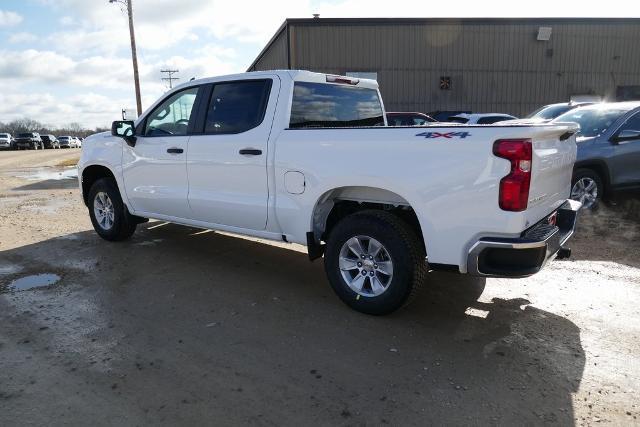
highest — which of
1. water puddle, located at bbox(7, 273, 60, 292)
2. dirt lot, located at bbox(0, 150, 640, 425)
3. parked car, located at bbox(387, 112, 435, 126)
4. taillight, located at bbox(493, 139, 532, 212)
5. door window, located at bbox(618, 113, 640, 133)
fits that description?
parked car, located at bbox(387, 112, 435, 126)

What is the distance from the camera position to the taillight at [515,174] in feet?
10.2

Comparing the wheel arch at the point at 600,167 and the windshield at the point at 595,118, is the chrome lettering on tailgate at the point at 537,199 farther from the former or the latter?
the windshield at the point at 595,118

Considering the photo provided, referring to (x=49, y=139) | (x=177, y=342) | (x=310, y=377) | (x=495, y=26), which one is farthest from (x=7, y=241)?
(x=49, y=139)

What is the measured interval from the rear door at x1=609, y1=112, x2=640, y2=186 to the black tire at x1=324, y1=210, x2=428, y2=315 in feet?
16.2

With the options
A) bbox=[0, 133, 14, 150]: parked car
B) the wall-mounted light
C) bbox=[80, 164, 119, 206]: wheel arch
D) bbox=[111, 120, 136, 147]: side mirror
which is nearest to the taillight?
bbox=[111, 120, 136, 147]: side mirror

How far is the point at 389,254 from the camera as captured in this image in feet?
12.3

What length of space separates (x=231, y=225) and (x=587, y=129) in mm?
5858

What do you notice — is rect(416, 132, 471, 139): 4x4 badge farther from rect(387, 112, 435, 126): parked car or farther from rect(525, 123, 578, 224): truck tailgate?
rect(387, 112, 435, 126): parked car

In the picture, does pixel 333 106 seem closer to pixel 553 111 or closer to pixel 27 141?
pixel 553 111

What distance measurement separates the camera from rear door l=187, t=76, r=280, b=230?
4.47 meters

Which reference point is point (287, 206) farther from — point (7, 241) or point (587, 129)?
point (587, 129)

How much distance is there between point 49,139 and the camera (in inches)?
2157

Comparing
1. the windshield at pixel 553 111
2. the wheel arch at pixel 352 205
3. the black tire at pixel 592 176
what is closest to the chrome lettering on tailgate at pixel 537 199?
the wheel arch at pixel 352 205

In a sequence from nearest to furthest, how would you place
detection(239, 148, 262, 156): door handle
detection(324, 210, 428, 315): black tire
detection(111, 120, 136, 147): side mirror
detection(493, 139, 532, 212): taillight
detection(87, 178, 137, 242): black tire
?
detection(493, 139, 532, 212): taillight
detection(324, 210, 428, 315): black tire
detection(239, 148, 262, 156): door handle
detection(111, 120, 136, 147): side mirror
detection(87, 178, 137, 242): black tire
